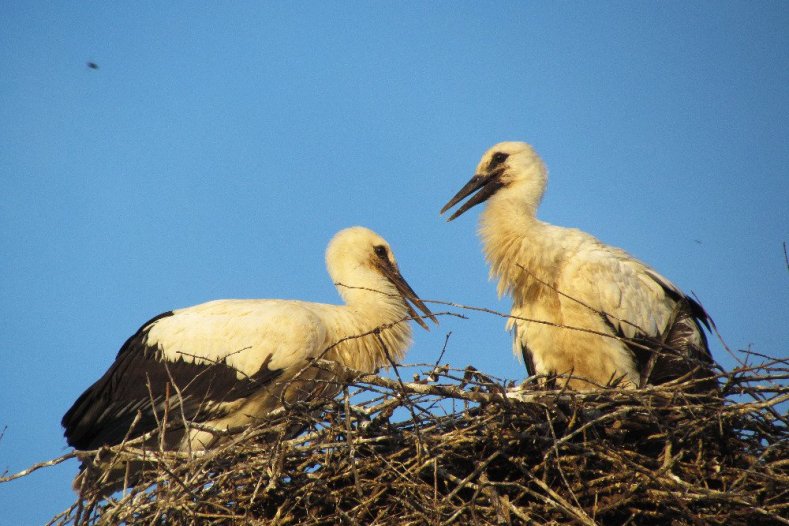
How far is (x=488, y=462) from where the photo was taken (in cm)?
390

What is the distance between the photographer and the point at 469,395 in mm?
3945

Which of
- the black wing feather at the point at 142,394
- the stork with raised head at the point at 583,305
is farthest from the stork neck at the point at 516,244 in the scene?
the black wing feather at the point at 142,394

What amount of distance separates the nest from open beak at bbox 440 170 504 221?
1933 millimetres

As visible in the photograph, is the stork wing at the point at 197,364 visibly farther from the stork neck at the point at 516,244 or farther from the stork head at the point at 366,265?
the stork neck at the point at 516,244

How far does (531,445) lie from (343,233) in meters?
2.60

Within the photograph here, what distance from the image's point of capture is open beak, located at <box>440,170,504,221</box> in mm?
5871

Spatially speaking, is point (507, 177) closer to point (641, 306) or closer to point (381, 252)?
point (381, 252)

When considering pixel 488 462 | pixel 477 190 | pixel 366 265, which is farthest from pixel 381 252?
pixel 488 462

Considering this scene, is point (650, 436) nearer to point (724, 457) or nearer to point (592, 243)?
point (724, 457)

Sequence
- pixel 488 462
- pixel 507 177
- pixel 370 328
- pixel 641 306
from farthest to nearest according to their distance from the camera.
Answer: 1. pixel 507 177
2. pixel 370 328
3. pixel 641 306
4. pixel 488 462

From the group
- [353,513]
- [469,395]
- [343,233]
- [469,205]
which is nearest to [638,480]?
[469,395]

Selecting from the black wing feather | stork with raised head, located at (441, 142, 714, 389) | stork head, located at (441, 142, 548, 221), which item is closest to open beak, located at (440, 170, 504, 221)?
stork head, located at (441, 142, 548, 221)

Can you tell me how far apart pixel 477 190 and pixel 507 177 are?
21cm

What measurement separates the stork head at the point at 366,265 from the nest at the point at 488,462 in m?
1.98
